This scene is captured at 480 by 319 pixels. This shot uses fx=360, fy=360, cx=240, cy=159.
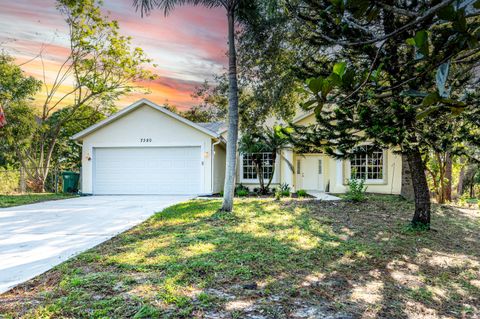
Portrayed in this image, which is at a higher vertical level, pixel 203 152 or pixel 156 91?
pixel 156 91

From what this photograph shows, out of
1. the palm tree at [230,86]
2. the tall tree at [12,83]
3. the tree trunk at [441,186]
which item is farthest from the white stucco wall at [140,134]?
the tree trunk at [441,186]

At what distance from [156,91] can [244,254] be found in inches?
728

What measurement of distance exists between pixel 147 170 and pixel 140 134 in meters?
1.72

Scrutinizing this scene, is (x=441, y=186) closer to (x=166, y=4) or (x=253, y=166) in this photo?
(x=253, y=166)

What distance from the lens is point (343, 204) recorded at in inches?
463

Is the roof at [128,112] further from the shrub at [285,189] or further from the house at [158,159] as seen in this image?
the shrub at [285,189]

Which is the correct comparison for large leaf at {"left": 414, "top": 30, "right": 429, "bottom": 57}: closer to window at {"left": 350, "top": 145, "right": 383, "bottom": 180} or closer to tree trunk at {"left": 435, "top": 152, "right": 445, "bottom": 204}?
tree trunk at {"left": 435, "top": 152, "right": 445, "bottom": 204}

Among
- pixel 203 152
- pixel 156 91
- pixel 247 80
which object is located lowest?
pixel 203 152

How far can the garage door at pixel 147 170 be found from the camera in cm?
1656

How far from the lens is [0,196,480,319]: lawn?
348cm

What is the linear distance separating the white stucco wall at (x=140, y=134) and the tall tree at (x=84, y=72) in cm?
382

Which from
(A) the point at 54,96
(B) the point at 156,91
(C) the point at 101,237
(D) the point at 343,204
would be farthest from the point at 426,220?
(A) the point at 54,96

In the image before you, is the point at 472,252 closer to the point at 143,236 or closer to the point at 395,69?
the point at 395,69

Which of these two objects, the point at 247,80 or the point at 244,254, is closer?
the point at 244,254
